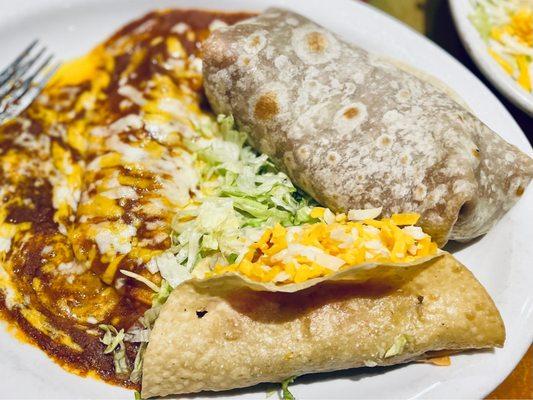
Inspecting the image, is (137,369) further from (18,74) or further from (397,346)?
(18,74)

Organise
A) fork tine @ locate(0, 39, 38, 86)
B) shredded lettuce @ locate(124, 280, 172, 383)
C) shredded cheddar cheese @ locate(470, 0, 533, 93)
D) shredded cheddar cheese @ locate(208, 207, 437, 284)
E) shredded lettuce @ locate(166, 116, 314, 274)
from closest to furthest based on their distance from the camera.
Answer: shredded cheddar cheese @ locate(208, 207, 437, 284)
shredded lettuce @ locate(124, 280, 172, 383)
shredded lettuce @ locate(166, 116, 314, 274)
fork tine @ locate(0, 39, 38, 86)
shredded cheddar cheese @ locate(470, 0, 533, 93)

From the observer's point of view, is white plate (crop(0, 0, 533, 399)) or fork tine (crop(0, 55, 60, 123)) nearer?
white plate (crop(0, 0, 533, 399))

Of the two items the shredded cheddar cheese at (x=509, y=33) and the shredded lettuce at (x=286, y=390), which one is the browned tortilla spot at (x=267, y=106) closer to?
the shredded lettuce at (x=286, y=390)

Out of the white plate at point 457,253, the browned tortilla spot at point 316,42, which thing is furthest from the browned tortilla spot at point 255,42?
the white plate at point 457,253

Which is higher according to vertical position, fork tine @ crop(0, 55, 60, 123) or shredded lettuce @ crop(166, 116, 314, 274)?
fork tine @ crop(0, 55, 60, 123)

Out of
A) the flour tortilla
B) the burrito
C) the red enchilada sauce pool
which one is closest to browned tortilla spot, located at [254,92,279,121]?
the burrito

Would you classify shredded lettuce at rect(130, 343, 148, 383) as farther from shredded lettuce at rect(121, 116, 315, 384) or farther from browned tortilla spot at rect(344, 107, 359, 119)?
browned tortilla spot at rect(344, 107, 359, 119)

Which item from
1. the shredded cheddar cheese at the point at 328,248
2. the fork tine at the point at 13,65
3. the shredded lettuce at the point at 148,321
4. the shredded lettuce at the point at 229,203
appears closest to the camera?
the shredded cheddar cheese at the point at 328,248
